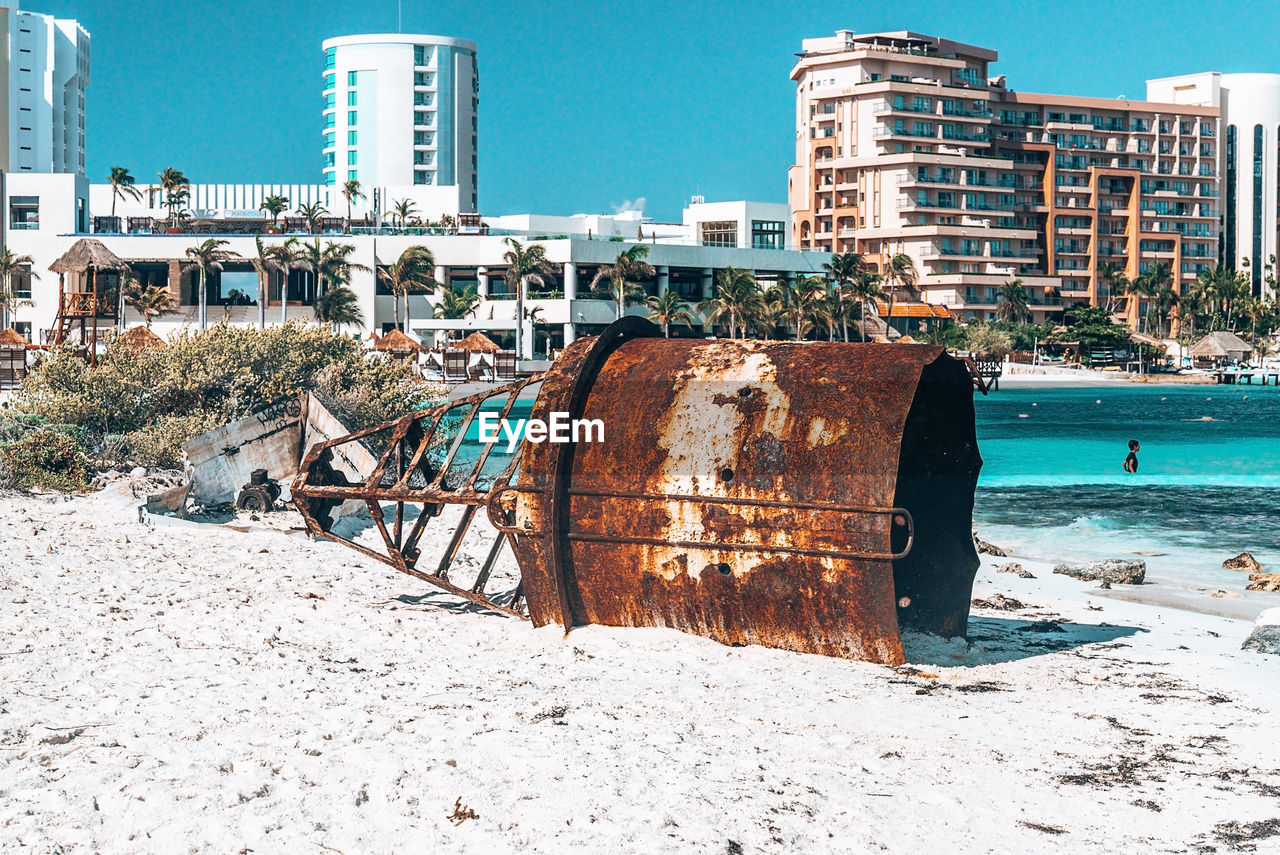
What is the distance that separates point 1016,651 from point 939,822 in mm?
4099

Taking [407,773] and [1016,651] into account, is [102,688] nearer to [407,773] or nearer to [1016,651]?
[407,773]

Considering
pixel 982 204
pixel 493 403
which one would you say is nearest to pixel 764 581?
pixel 493 403

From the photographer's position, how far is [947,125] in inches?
4464

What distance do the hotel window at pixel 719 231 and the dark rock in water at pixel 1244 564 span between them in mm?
93705

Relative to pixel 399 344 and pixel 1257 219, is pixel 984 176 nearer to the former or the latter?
pixel 1257 219

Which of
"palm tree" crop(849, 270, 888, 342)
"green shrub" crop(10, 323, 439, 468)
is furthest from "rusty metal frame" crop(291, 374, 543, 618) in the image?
"palm tree" crop(849, 270, 888, 342)

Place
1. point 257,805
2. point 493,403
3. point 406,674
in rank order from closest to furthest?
point 257,805 < point 406,674 < point 493,403

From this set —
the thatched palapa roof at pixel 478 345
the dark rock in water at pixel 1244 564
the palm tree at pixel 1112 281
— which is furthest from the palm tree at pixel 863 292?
the dark rock in water at pixel 1244 564

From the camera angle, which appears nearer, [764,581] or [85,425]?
[764,581]

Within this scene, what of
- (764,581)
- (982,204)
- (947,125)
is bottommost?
(764,581)

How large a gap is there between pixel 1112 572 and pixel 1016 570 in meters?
1.08

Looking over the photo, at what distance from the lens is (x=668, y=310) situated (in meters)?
80.8

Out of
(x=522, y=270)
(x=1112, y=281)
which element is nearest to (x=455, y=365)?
(x=522, y=270)

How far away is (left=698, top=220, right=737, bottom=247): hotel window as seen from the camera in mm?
109188
